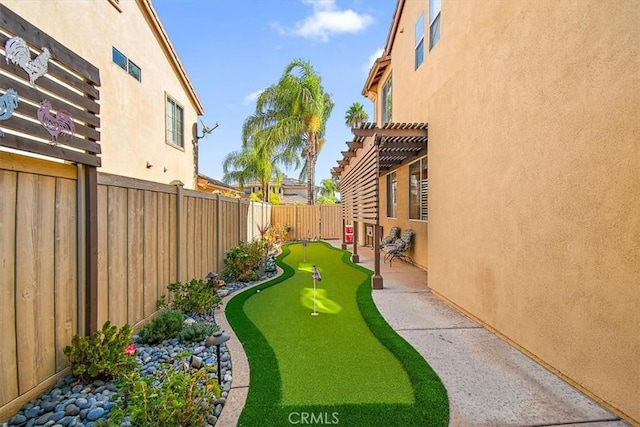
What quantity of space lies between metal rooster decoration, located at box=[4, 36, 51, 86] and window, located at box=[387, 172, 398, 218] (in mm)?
9616

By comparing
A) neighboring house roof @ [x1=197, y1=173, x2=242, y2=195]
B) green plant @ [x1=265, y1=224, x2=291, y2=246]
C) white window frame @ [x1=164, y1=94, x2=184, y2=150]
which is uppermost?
white window frame @ [x1=164, y1=94, x2=184, y2=150]

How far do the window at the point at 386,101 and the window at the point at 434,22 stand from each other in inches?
173

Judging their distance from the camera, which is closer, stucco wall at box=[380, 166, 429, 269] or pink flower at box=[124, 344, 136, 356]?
pink flower at box=[124, 344, 136, 356]

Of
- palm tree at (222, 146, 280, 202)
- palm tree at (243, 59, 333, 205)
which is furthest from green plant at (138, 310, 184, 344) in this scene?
palm tree at (222, 146, 280, 202)

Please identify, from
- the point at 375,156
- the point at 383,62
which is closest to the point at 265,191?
the point at 383,62

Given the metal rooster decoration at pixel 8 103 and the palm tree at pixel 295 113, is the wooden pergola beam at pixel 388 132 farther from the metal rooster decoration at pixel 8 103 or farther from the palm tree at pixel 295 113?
the palm tree at pixel 295 113

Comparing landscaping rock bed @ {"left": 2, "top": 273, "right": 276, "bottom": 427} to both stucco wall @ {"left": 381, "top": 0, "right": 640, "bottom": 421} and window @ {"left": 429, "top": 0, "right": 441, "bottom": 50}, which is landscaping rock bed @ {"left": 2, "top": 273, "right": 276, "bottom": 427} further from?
window @ {"left": 429, "top": 0, "right": 441, "bottom": 50}

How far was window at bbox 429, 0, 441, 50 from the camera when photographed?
7306 mm

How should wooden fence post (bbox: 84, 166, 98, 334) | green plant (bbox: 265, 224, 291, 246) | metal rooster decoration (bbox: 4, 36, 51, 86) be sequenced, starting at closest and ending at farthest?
1. metal rooster decoration (bbox: 4, 36, 51, 86)
2. wooden fence post (bbox: 84, 166, 98, 334)
3. green plant (bbox: 265, 224, 291, 246)

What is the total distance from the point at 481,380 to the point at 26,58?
15.0 feet

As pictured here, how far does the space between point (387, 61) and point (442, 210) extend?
26.4 feet

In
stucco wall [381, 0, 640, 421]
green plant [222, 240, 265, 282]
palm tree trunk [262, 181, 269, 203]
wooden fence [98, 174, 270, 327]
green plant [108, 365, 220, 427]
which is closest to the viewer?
green plant [108, 365, 220, 427]

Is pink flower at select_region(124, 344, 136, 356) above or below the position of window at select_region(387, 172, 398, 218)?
below

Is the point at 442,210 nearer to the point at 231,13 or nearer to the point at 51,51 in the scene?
the point at 51,51
